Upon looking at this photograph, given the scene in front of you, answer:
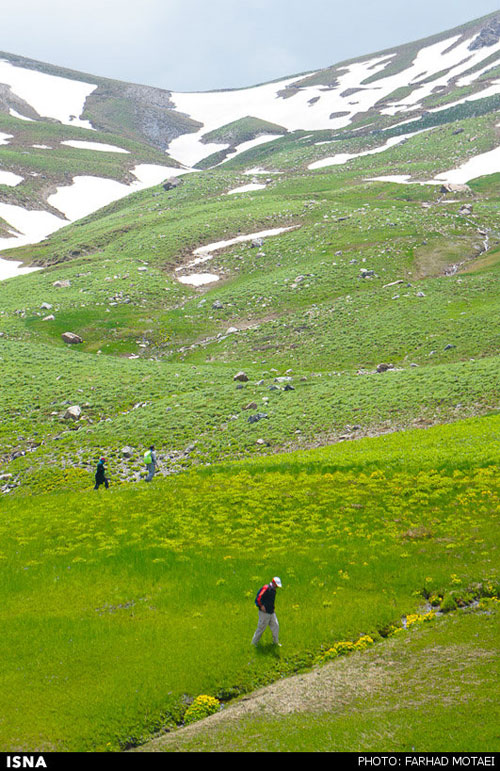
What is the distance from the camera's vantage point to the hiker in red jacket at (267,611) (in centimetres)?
1741

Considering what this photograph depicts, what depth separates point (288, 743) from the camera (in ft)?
42.1

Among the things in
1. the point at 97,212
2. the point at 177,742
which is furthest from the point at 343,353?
the point at 97,212

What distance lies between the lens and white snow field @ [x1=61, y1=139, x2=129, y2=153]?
605ft

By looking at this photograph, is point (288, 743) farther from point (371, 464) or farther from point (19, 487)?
point (19, 487)

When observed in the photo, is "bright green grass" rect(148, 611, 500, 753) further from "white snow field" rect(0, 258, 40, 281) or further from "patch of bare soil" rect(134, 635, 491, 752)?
"white snow field" rect(0, 258, 40, 281)

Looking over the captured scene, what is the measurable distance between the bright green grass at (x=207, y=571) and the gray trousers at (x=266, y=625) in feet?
1.70

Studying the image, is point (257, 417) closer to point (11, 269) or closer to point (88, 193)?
point (11, 269)

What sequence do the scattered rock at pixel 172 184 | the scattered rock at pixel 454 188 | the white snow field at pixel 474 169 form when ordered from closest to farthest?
the scattered rock at pixel 454 188
the white snow field at pixel 474 169
the scattered rock at pixel 172 184

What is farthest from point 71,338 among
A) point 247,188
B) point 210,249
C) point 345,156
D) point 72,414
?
point 345,156

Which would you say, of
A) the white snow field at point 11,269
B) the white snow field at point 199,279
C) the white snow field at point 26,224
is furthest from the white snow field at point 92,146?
the white snow field at point 199,279

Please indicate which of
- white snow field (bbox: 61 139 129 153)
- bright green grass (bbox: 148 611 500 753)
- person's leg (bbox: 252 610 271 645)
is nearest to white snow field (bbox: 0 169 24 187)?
white snow field (bbox: 61 139 129 153)

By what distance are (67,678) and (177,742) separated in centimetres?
474

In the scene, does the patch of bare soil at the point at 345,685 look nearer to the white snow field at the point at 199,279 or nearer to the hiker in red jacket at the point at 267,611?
the hiker in red jacket at the point at 267,611

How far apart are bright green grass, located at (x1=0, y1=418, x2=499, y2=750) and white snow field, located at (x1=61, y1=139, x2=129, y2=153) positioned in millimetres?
182943
